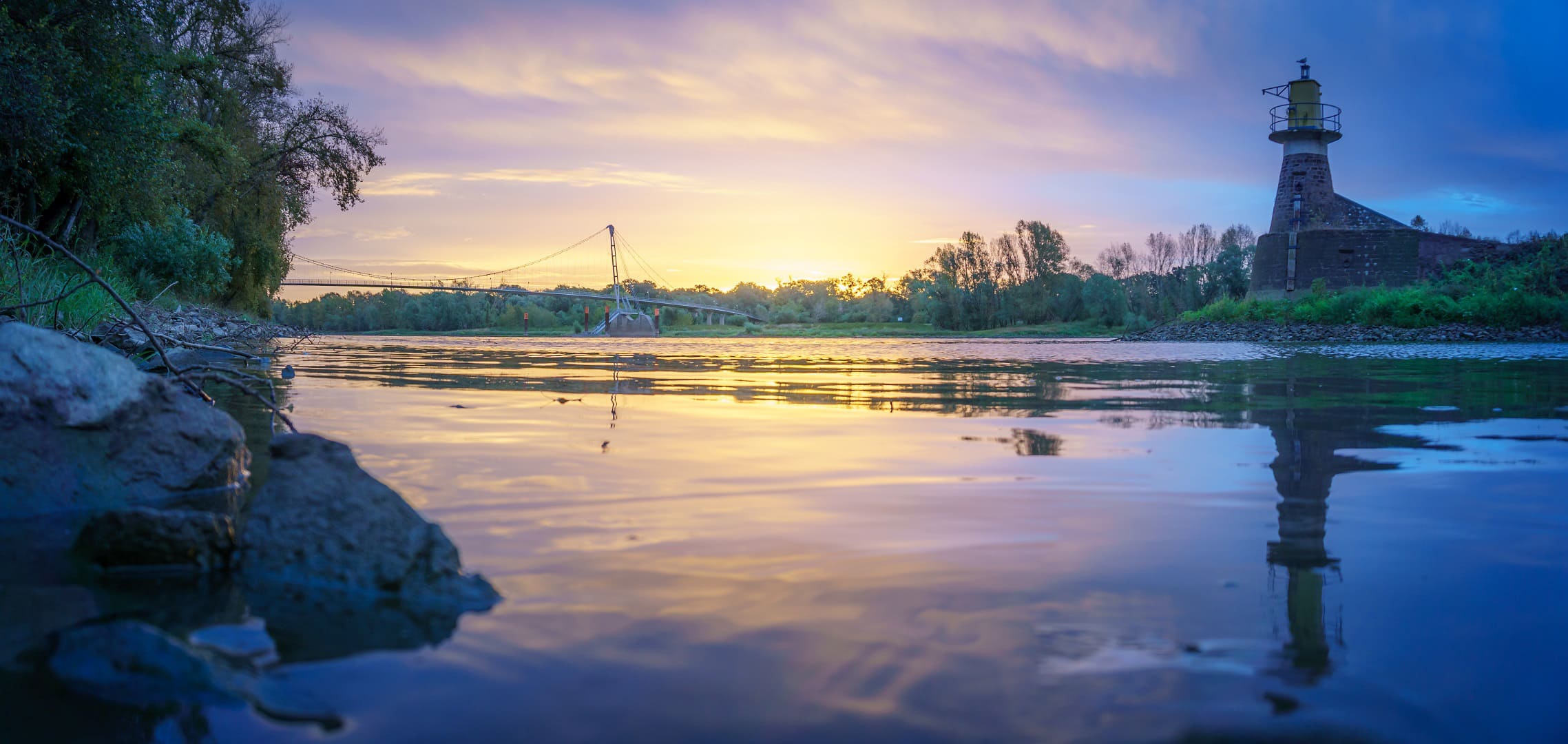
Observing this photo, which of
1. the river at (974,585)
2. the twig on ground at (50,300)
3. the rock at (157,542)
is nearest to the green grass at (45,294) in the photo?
the twig on ground at (50,300)

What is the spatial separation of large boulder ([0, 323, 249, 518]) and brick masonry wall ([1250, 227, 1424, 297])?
165 feet

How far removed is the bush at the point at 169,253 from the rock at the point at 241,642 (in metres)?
21.4

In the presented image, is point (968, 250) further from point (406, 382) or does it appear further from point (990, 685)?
point (990, 685)

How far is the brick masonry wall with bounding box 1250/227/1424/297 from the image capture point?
43.7 m

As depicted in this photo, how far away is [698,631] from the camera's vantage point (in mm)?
1950

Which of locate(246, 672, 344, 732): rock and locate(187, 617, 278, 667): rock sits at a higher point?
locate(187, 617, 278, 667): rock

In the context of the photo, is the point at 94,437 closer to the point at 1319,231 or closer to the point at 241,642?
the point at 241,642

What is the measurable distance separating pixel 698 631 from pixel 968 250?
67213 mm

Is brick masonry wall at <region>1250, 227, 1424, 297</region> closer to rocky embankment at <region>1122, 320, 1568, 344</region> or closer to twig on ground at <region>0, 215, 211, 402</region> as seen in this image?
rocky embankment at <region>1122, 320, 1568, 344</region>

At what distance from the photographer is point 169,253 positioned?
70.0 feet

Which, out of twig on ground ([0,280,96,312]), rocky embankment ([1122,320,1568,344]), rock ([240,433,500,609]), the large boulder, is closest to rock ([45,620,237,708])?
rock ([240,433,500,609])

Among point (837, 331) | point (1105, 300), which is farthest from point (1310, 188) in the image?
point (837, 331)

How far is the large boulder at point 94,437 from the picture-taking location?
3039mm

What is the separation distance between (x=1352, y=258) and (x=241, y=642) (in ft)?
171
